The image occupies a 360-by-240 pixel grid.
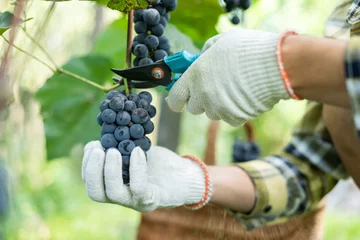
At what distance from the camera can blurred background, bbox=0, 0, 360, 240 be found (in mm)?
1372

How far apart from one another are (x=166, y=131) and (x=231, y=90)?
92cm

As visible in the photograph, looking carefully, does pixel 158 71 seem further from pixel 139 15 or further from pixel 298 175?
pixel 298 175

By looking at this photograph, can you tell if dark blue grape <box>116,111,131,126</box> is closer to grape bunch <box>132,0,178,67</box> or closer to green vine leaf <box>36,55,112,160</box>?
grape bunch <box>132,0,178,67</box>

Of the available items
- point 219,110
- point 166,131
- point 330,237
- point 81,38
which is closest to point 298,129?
point 166,131

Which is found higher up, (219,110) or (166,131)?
(219,110)

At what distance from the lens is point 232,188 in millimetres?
1304

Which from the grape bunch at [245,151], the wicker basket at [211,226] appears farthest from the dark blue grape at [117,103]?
the grape bunch at [245,151]

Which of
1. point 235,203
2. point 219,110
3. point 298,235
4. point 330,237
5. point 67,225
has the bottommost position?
point 330,237

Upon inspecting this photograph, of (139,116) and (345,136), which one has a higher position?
(139,116)

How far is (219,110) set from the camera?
0.88 metres

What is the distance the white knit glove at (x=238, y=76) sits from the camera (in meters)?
0.82

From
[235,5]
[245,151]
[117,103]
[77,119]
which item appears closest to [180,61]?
[117,103]

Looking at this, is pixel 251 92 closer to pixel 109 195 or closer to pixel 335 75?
pixel 335 75

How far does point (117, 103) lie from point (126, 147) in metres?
0.08
